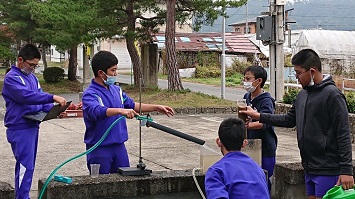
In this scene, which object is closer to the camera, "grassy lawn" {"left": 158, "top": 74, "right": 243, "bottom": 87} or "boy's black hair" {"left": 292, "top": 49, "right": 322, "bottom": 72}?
"boy's black hair" {"left": 292, "top": 49, "right": 322, "bottom": 72}

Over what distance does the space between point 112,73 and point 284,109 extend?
8482 mm

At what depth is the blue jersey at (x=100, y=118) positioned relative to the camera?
4.50 m

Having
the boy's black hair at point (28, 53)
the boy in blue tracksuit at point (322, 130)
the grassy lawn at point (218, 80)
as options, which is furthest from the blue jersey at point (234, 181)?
the grassy lawn at point (218, 80)

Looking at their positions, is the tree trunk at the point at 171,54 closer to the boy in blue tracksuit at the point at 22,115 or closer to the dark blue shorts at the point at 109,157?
the boy in blue tracksuit at the point at 22,115

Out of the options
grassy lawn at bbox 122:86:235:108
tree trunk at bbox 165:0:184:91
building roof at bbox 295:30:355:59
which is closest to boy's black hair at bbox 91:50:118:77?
grassy lawn at bbox 122:86:235:108

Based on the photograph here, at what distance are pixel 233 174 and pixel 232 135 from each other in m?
0.24

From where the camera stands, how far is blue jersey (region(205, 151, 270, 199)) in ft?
10.0

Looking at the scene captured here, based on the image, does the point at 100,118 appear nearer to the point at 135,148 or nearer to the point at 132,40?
the point at 135,148

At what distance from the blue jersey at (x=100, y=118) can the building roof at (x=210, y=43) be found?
34840mm

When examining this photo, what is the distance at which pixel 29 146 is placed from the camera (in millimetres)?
5227

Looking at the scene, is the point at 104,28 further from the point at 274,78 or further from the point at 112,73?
the point at 112,73

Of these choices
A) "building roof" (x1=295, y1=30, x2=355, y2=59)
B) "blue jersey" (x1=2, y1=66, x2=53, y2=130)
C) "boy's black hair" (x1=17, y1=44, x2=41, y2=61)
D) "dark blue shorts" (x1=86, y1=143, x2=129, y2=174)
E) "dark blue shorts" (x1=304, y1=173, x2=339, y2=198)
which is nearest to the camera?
"dark blue shorts" (x1=304, y1=173, x2=339, y2=198)

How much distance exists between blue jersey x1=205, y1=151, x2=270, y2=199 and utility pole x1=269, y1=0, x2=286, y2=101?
33.9 ft

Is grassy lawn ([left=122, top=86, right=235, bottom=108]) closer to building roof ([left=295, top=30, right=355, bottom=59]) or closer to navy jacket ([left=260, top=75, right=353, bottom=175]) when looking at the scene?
navy jacket ([left=260, top=75, right=353, bottom=175])
